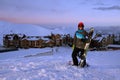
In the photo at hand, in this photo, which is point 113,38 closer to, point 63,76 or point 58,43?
→ point 58,43

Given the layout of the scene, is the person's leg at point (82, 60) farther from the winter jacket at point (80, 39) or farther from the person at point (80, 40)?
the winter jacket at point (80, 39)

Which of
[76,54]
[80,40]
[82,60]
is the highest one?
[80,40]

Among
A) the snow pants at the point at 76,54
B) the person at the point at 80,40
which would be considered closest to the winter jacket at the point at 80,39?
the person at the point at 80,40

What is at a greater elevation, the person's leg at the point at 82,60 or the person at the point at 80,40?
the person at the point at 80,40

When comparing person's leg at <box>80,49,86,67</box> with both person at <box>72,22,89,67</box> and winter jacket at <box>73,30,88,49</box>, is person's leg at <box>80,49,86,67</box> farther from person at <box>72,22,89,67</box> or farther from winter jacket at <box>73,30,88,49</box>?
winter jacket at <box>73,30,88,49</box>

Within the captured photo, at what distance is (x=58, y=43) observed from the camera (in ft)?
90.0

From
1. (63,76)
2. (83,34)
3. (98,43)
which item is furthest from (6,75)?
(98,43)

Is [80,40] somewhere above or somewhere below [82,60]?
above

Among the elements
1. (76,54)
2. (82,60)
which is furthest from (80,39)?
(82,60)

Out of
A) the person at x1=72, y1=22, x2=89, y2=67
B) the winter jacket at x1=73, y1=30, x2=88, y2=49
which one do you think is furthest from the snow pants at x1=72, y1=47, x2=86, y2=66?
the winter jacket at x1=73, y1=30, x2=88, y2=49

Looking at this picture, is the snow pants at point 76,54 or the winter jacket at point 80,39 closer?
the winter jacket at point 80,39

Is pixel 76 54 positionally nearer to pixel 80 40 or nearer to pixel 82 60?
pixel 82 60

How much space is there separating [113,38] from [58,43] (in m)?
8.13

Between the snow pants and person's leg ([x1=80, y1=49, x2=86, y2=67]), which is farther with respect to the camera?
the snow pants
